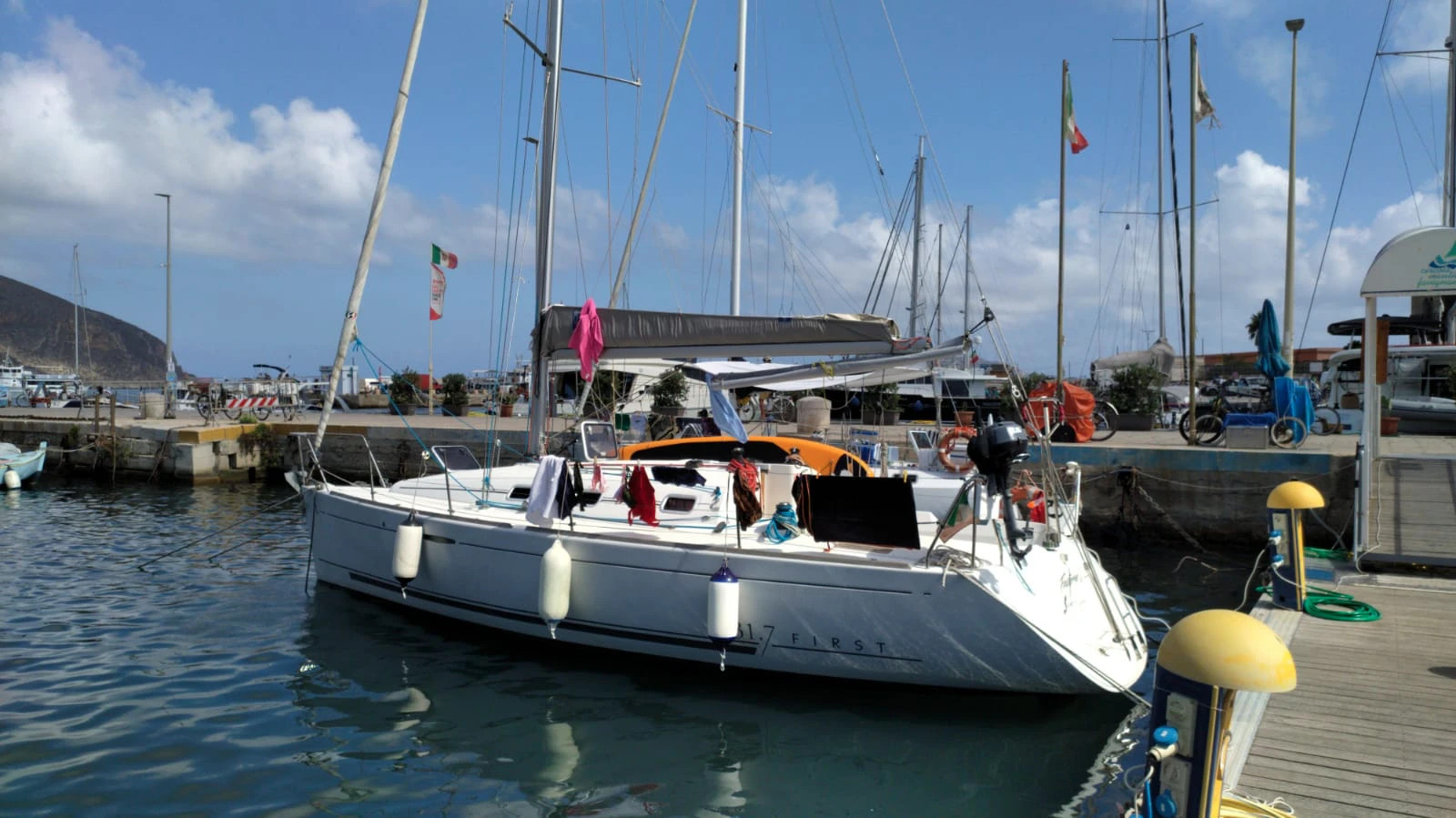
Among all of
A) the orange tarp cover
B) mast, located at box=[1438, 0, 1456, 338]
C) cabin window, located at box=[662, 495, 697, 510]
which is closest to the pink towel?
cabin window, located at box=[662, 495, 697, 510]

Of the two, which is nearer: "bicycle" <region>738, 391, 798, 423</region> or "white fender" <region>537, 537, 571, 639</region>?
"white fender" <region>537, 537, 571, 639</region>

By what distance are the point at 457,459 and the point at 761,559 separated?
193 inches

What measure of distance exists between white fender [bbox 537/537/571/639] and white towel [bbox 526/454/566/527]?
1.55ft

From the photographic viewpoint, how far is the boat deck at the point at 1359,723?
13.8ft

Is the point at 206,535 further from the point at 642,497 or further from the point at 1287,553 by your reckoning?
the point at 1287,553

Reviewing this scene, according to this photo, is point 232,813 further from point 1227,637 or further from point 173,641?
point 1227,637

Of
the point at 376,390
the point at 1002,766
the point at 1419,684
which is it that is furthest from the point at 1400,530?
the point at 376,390

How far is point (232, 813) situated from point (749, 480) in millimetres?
4310

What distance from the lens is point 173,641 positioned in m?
8.18

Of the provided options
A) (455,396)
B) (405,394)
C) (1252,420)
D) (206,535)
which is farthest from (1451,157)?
(405,394)

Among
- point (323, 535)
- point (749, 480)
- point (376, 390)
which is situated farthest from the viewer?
point (376, 390)

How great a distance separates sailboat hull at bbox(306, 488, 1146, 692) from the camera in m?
6.08

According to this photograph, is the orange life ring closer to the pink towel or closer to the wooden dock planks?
the wooden dock planks

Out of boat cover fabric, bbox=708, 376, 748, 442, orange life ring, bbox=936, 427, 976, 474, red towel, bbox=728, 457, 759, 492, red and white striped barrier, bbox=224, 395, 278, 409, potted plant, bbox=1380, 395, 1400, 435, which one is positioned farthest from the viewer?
red and white striped barrier, bbox=224, 395, 278, 409
